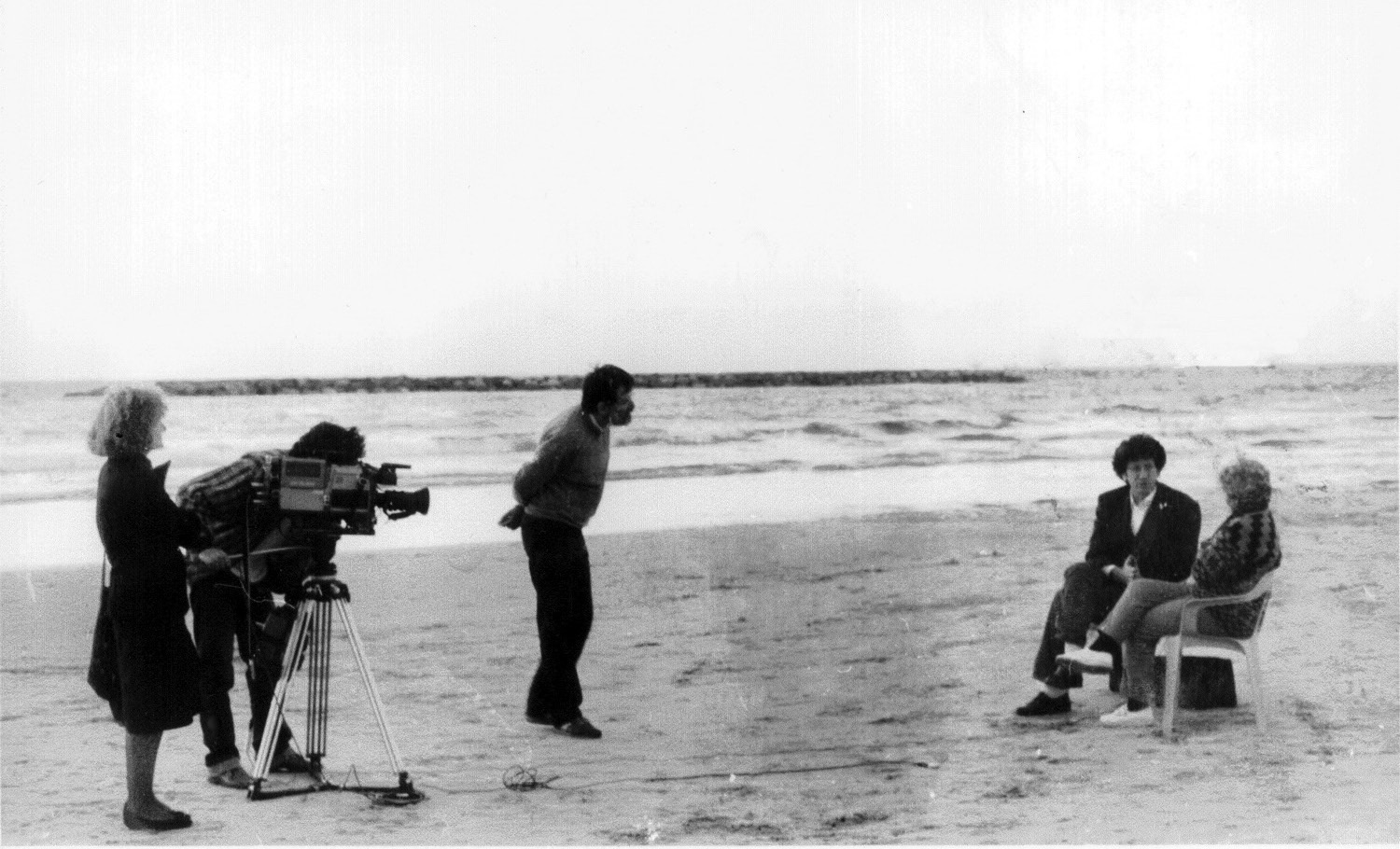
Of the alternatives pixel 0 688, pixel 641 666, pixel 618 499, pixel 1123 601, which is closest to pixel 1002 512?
pixel 618 499

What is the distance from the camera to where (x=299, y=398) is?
32.4 meters

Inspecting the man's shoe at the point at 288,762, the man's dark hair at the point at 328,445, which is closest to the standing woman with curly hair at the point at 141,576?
the man's dark hair at the point at 328,445

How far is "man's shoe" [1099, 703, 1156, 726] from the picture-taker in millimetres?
5539

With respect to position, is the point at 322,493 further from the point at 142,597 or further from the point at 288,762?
the point at 288,762

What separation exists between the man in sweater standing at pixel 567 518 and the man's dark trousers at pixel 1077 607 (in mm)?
1786

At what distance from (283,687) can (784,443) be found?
18856 millimetres

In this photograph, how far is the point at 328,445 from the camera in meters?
4.63

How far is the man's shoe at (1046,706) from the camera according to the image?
5789mm

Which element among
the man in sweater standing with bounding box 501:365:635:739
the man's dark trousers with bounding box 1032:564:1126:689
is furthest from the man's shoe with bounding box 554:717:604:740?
the man's dark trousers with bounding box 1032:564:1126:689

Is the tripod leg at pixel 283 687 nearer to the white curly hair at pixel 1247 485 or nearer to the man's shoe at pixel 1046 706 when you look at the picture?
the man's shoe at pixel 1046 706

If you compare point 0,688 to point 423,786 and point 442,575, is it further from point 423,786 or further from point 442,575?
point 442,575

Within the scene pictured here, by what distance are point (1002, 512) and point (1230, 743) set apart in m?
7.73

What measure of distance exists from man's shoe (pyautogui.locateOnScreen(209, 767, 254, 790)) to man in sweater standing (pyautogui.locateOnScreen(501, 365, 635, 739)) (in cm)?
115

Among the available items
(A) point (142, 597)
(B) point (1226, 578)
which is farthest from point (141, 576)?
(B) point (1226, 578)
